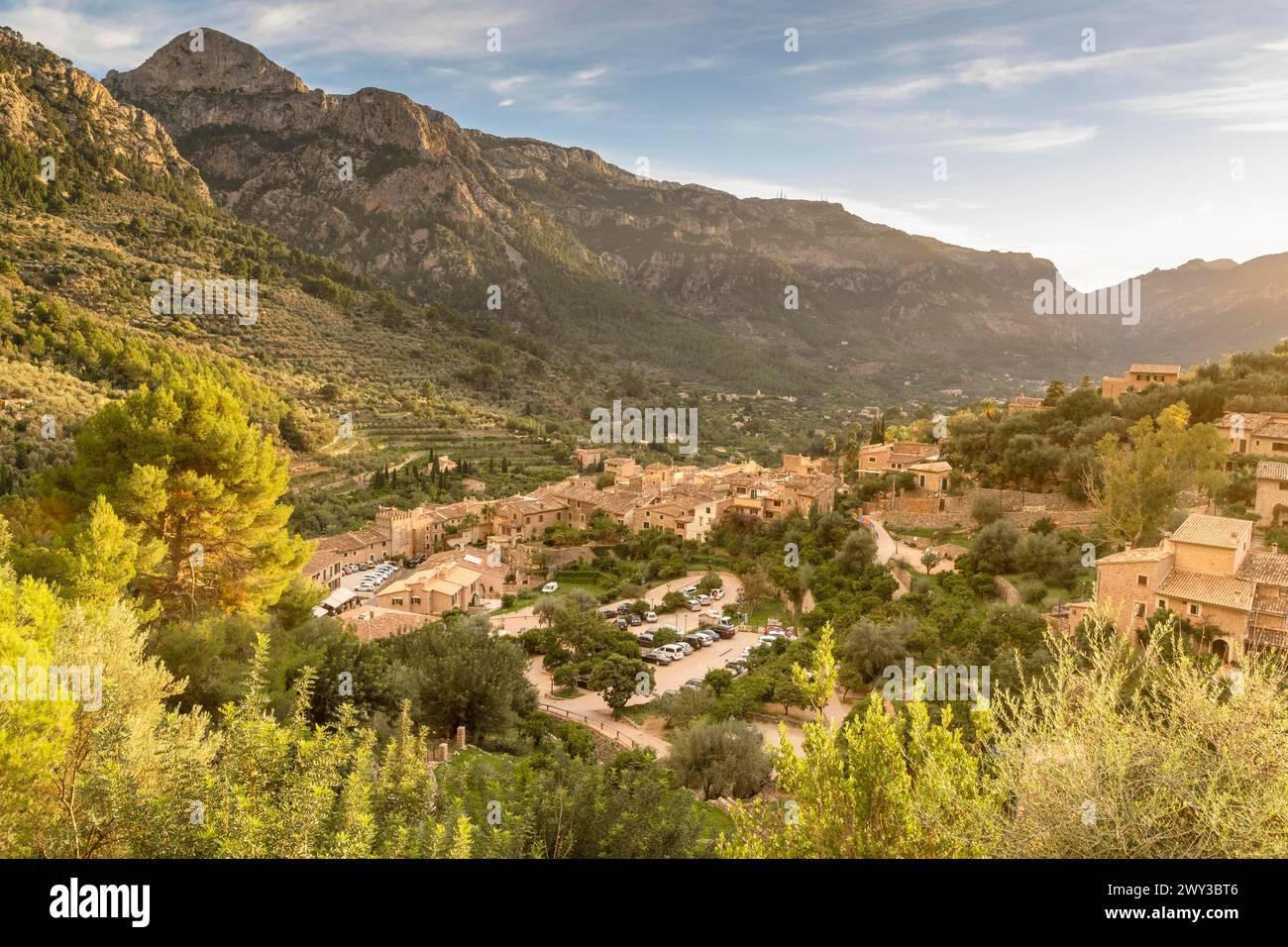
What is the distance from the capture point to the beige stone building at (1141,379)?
28969 millimetres

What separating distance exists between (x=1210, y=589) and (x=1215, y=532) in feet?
3.96

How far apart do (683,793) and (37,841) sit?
485 cm

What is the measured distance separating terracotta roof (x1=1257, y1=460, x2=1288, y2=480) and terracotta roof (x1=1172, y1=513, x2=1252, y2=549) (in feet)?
16.7

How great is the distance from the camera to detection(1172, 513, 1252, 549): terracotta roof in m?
13.6

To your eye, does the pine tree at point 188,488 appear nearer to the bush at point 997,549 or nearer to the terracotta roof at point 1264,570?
the bush at point 997,549

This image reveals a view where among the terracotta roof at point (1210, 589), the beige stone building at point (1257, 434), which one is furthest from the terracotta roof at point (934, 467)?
the terracotta roof at point (1210, 589)

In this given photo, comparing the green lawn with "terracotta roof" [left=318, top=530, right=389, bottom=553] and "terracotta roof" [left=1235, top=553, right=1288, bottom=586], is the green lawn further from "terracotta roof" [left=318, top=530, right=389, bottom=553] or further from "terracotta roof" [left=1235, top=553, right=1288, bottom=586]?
"terracotta roof" [left=318, top=530, right=389, bottom=553]

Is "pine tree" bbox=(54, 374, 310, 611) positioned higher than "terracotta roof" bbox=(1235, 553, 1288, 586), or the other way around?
"pine tree" bbox=(54, 374, 310, 611)

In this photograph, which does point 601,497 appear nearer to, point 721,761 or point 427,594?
point 427,594

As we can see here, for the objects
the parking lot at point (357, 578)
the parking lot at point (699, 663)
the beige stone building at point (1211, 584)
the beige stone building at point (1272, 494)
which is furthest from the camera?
the parking lot at point (357, 578)

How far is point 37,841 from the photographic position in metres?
4.08

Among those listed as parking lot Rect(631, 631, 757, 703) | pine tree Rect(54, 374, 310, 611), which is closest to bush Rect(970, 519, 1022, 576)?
parking lot Rect(631, 631, 757, 703)

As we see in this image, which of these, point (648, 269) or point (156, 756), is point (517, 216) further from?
point (156, 756)
